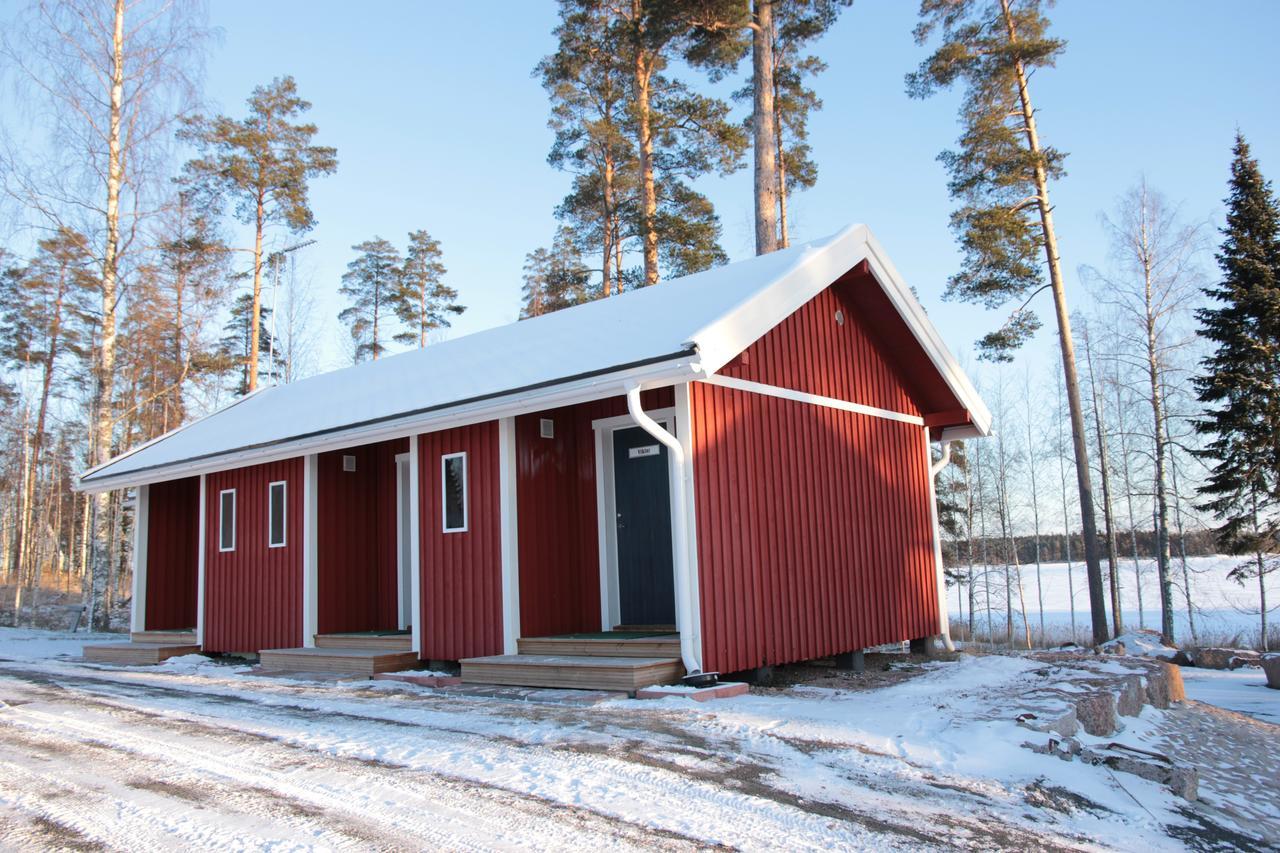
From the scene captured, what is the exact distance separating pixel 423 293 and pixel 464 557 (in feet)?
71.1

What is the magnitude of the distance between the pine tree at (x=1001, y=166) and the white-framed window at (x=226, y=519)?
1248 cm

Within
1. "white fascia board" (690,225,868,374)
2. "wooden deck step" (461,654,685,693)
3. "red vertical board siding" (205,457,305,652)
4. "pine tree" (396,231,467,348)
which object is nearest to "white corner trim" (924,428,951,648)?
"white fascia board" (690,225,868,374)

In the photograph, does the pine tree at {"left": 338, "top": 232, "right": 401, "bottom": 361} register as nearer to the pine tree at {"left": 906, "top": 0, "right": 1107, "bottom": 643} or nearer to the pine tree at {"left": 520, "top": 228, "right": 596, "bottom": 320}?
the pine tree at {"left": 520, "top": 228, "right": 596, "bottom": 320}

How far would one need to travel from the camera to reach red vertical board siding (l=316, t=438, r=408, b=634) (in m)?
10.5

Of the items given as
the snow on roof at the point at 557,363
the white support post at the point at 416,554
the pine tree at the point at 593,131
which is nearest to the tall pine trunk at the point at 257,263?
the pine tree at the point at 593,131

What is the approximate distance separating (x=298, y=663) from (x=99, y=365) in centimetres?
884

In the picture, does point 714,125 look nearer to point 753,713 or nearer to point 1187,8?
point 1187,8

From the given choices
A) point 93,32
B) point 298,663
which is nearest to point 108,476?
point 298,663

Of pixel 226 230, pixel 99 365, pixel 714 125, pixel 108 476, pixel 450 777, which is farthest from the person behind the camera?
pixel 226 230

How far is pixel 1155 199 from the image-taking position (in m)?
19.2

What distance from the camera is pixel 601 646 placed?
7570 millimetres

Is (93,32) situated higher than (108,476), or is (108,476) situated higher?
(93,32)

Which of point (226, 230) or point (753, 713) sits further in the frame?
→ point (226, 230)

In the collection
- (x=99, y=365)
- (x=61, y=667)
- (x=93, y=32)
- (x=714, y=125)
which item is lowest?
(x=61, y=667)
